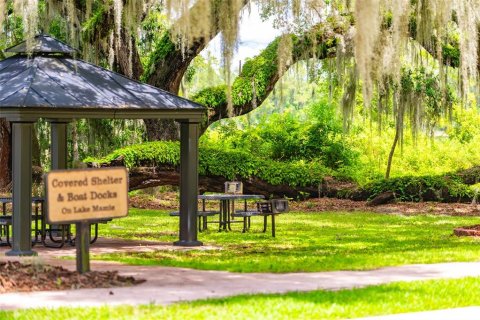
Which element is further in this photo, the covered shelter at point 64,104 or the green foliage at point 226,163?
the green foliage at point 226,163

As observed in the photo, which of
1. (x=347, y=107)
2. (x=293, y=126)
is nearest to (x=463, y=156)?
(x=293, y=126)

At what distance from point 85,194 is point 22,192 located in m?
3.88

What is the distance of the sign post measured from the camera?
11.1m

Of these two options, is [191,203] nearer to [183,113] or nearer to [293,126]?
[183,113]

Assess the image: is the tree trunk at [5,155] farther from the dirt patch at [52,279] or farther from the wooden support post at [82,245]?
the wooden support post at [82,245]

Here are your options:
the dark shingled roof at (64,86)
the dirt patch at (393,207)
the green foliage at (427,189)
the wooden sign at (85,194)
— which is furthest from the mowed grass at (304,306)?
the green foliage at (427,189)

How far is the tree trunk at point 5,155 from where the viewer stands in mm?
29812

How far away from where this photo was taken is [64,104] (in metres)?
15.0

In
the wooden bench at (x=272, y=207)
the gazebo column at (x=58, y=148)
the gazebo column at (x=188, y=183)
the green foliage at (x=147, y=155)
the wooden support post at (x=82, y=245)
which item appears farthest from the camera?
the green foliage at (x=147, y=155)

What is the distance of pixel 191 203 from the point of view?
1691 centimetres

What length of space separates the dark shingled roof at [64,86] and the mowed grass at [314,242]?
223cm

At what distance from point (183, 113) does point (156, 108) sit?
0.70 metres

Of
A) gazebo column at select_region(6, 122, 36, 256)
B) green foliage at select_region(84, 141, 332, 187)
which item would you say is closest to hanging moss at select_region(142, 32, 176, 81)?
green foliage at select_region(84, 141, 332, 187)

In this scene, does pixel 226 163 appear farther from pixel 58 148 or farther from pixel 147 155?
pixel 58 148
